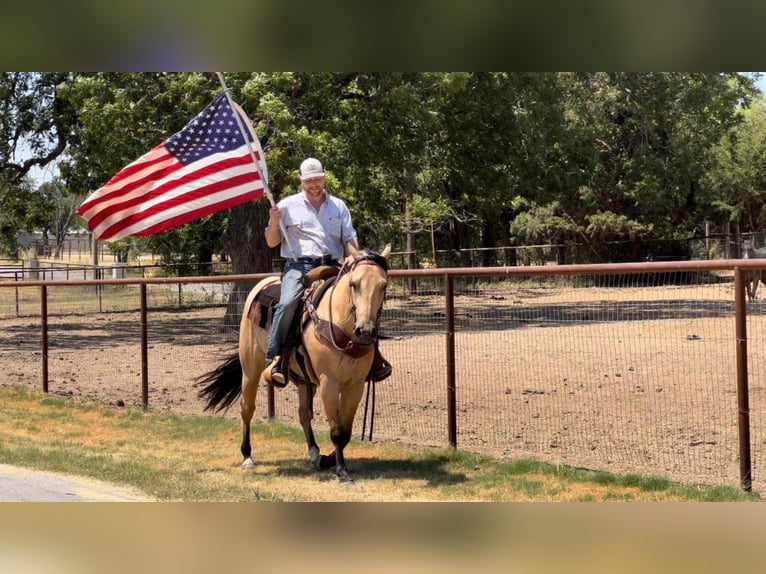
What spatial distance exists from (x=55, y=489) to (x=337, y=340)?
2605mm

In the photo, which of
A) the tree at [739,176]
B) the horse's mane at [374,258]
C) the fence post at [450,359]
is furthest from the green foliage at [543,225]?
the horse's mane at [374,258]

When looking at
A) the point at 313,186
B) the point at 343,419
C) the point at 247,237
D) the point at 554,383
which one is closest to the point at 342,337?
the point at 343,419

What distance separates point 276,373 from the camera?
7.98m

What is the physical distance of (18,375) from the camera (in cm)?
1588

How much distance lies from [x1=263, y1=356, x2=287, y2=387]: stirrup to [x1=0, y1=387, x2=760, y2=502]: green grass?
0.89m

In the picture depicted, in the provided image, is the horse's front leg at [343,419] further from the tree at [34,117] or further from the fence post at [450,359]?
the tree at [34,117]

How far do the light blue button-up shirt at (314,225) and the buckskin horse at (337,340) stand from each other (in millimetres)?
329

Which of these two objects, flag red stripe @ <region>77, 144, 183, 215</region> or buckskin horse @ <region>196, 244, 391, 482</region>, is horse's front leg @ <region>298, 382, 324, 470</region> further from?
flag red stripe @ <region>77, 144, 183, 215</region>

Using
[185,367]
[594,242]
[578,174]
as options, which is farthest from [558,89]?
[185,367]

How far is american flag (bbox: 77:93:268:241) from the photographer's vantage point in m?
8.12

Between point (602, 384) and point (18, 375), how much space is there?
1001cm

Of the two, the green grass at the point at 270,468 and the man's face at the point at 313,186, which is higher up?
the man's face at the point at 313,186

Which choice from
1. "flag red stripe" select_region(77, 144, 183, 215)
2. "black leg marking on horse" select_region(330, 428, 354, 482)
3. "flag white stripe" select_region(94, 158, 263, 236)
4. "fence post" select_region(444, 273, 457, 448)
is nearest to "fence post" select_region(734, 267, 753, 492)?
"fence post" select_region(444, 273, 457, 448)

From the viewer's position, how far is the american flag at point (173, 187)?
8125 millimetres
